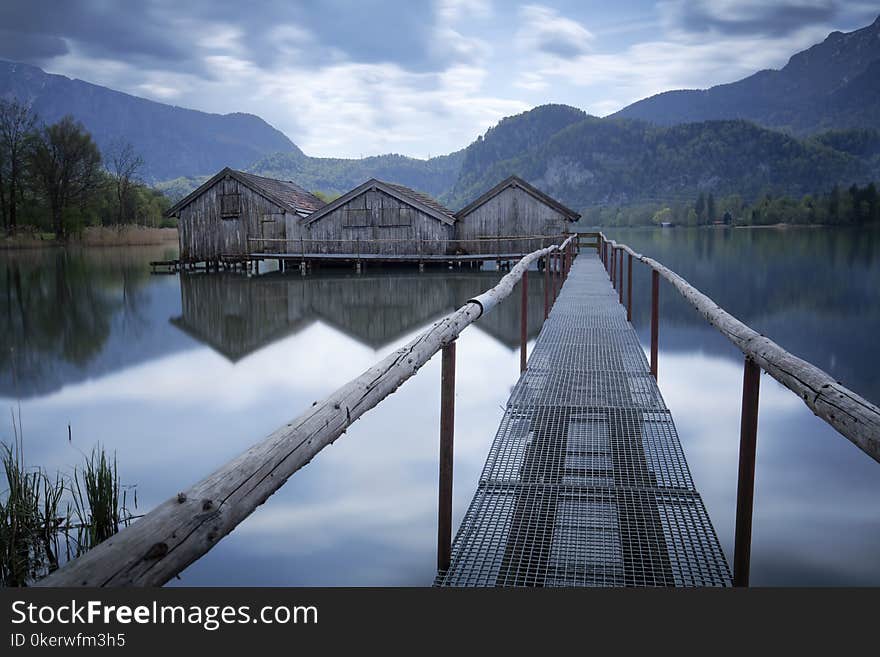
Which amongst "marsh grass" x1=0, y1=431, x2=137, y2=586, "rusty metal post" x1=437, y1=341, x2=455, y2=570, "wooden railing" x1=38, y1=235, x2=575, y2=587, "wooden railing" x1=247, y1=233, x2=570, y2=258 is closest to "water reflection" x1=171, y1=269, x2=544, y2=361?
"wooden railing" x1=247, y1=233, x2=570, y2=258

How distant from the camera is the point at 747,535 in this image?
3312mm

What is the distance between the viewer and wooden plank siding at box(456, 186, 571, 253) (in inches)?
1347

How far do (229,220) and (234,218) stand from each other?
30 cm

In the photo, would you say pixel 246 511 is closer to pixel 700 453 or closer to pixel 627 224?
pixel 700 453

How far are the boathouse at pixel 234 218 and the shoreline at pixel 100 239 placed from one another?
19.7 m

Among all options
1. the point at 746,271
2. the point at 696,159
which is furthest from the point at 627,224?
the point at 746,271

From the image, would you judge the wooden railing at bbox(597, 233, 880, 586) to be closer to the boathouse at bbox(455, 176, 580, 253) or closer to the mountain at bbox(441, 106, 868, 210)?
the boathouse at bbox(455, 176, 580, 253)

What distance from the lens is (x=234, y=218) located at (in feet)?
117

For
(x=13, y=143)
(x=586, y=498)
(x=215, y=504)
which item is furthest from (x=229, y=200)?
(x=215, y=504)

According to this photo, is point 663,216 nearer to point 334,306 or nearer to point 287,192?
point 287,192

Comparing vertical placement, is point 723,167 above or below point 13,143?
above

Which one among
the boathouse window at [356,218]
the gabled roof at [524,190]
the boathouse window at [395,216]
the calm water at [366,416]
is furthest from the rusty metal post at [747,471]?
the boathouse window at [356,218]

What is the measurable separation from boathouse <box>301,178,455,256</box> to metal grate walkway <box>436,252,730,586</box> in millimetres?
27827

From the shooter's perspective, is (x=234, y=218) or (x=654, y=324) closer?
(x=654, y=324)
